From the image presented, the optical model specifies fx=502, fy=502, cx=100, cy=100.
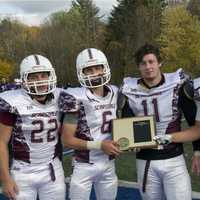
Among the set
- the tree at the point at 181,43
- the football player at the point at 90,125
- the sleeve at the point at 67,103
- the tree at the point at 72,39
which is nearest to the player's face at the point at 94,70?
the football player at the point at 90,125

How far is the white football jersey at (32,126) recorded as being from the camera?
3.93 m

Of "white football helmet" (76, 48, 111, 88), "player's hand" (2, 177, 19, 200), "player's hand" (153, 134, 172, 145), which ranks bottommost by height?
"player's hand" (2, 177, 19, 200)

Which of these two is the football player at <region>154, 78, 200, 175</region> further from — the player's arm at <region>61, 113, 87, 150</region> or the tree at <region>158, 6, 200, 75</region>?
the tree at <region>158, 6, 200, 75</region>

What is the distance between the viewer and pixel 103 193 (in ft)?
14.1

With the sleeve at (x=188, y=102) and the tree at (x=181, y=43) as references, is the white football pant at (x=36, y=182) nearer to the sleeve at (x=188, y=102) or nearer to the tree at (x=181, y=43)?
the sleeve at (x=188, y=102)

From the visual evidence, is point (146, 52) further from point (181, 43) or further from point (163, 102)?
point (181, 43)

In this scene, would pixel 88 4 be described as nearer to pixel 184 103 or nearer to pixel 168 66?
pixel 168 66

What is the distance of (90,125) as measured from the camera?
4.21 meters

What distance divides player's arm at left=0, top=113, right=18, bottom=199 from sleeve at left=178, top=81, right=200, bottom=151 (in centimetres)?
144

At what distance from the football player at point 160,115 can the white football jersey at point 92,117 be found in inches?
10.0

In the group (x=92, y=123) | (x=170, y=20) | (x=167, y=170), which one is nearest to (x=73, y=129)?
(x=92, y=123)

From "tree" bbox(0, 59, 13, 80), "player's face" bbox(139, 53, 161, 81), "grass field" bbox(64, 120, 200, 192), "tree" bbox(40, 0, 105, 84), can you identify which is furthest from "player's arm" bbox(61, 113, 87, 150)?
"tree" bbox(0, 59, 13, 80)

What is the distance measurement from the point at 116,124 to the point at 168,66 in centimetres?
2877

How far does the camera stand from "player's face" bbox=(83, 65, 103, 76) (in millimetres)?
4168
